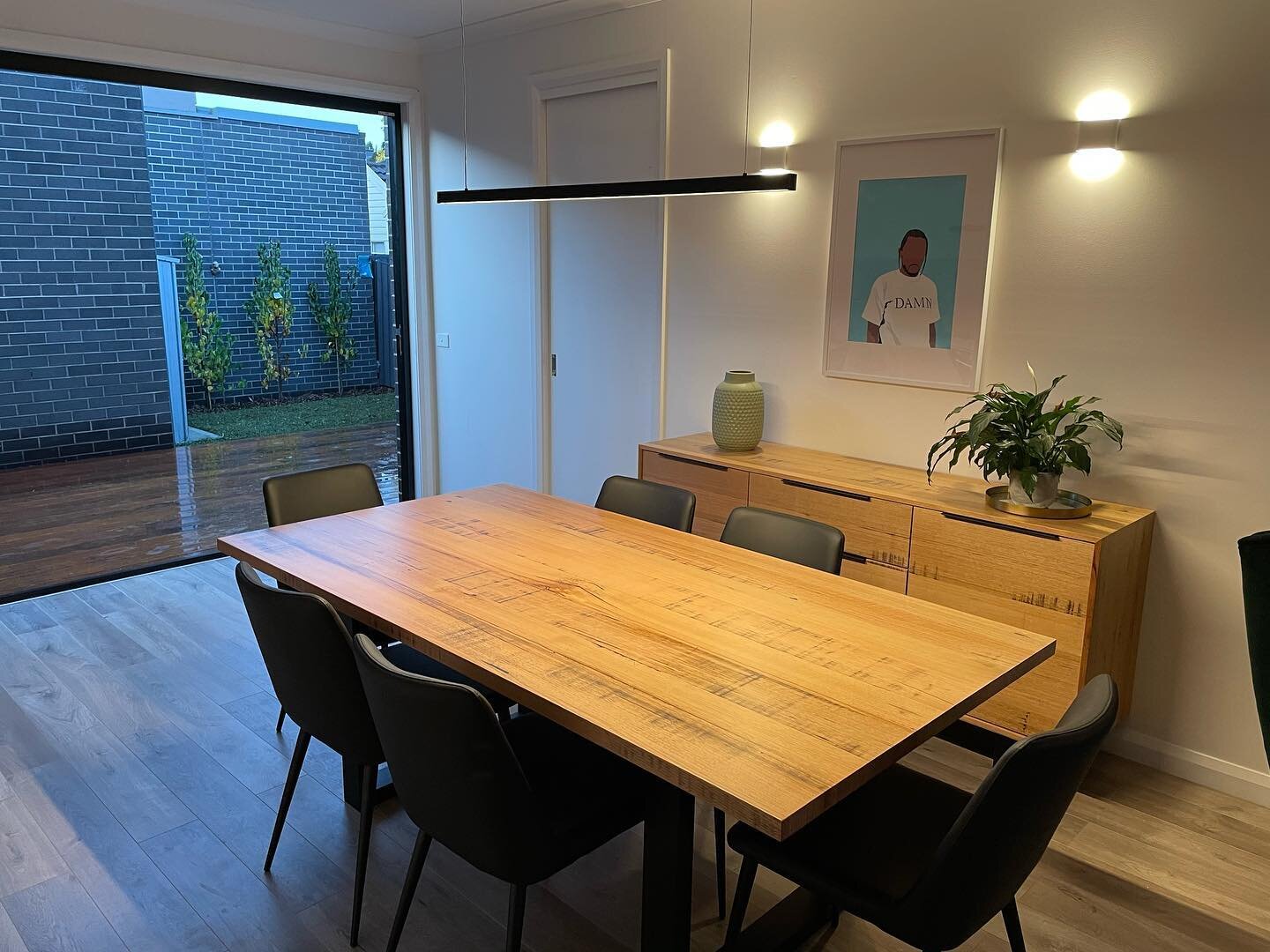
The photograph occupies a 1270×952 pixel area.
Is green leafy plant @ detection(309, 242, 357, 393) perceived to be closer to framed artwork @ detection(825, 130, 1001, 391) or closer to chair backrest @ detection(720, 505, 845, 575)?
framed artwork @ detection(825, 130, 1001, 391)

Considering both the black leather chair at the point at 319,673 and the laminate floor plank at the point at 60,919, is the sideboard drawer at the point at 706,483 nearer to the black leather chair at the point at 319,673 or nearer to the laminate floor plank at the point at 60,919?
the black leather chair at the point at 319,673

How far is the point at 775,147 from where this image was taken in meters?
3.93

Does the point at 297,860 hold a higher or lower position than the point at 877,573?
lower

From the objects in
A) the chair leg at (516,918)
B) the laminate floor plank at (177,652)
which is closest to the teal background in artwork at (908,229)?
the chair leg at (516,918)

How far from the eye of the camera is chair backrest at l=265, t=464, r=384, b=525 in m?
3.25

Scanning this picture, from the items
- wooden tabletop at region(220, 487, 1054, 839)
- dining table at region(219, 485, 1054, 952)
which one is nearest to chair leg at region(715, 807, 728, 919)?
dining table at region(219, 485, 1054, 952)

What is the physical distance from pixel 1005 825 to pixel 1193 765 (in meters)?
1.99

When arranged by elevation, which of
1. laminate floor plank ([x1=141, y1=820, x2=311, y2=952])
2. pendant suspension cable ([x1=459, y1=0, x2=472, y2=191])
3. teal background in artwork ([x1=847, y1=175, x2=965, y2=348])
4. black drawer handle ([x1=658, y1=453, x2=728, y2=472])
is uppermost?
pendant suspension cable ([x1=459, y1=0, x2=472, y2=191])

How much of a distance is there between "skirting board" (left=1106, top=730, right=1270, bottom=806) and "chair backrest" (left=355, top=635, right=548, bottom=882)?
7.73ft

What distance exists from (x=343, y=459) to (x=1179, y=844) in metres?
4.60

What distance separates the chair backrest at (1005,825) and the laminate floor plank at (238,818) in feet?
5.14

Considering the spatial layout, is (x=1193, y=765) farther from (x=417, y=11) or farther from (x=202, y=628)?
(x=417, y=11)

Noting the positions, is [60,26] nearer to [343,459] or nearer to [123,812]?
[343,459]

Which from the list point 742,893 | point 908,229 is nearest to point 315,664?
point 742,893
